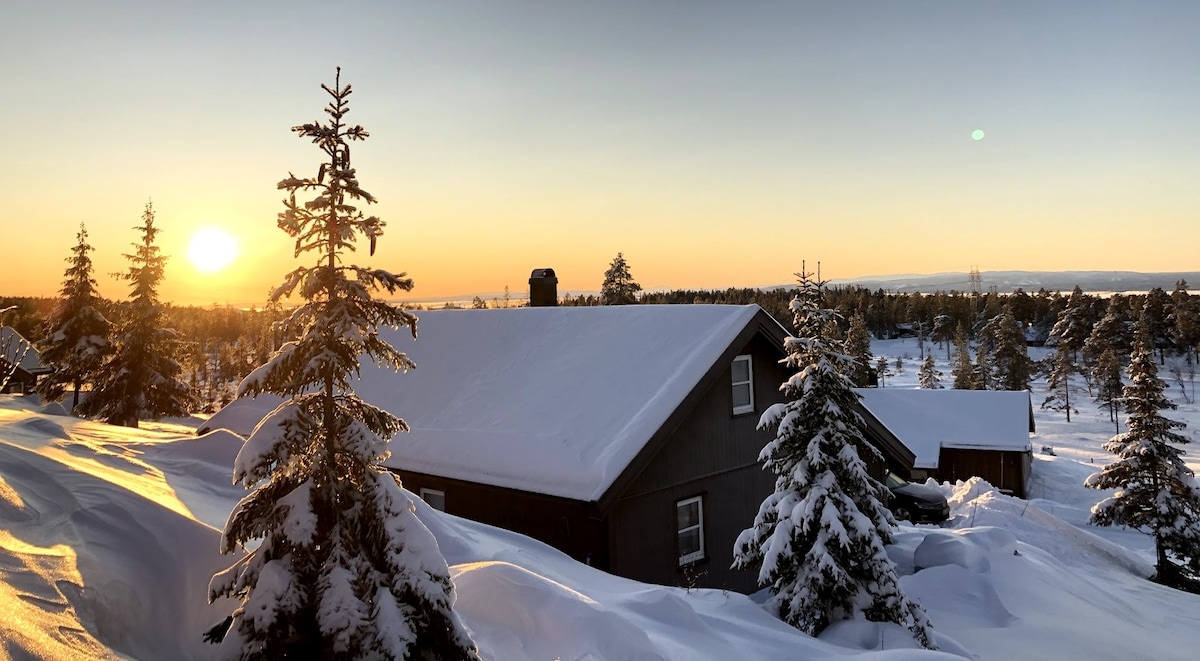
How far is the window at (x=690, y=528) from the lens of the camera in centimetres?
1411

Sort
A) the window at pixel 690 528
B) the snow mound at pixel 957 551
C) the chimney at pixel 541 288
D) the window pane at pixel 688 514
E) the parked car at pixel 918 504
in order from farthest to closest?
the parked car at pixel 918 504 < the chimney at pixel 541 288 < the window pane at pixel 688 514 < the window at pixel 690 528 < the snow mound at pixel 957 551

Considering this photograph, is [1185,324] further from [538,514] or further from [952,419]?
[538,514]

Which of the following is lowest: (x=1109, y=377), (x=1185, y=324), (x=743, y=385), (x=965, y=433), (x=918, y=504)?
(x=1109, y=377)

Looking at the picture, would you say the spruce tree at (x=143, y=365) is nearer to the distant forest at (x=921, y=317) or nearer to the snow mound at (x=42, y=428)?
the snow mound at (x=42, y=428)

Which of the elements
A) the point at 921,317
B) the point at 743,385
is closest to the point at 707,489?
the point at 743,385

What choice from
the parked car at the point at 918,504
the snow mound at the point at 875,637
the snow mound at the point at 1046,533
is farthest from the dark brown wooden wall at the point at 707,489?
the snow mound at the point at 1046,533

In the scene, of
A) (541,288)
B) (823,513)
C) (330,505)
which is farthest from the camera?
(541,288)

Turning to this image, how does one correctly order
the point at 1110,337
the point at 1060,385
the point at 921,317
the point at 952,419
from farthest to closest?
1. the point at 921,317
2. the point at 1110,337
3. the point at 1060,385
4. the point at 952,419

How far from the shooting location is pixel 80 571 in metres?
5.21

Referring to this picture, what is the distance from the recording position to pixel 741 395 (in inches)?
619

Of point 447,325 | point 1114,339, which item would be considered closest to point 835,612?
point 447,325

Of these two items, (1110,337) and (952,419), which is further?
(1110,337)

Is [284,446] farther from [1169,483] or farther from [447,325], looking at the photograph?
[1169,483]

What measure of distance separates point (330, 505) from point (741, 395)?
11774mm
